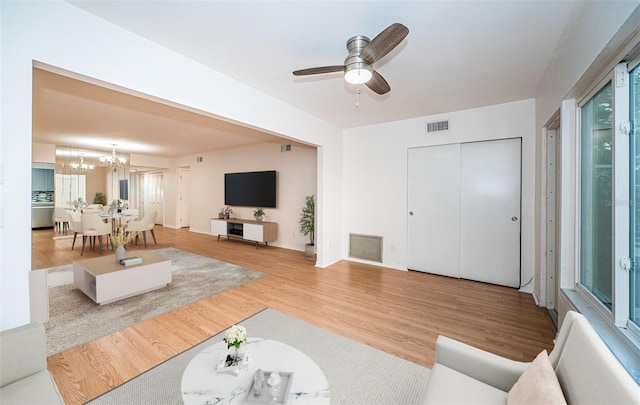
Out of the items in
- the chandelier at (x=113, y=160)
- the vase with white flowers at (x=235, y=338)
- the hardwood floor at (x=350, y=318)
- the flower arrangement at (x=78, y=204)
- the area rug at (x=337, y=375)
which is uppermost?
the chandelier at (x=113, y=160)

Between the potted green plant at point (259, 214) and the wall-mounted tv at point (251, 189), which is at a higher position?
the wall-mounted tv at point (251, 189)

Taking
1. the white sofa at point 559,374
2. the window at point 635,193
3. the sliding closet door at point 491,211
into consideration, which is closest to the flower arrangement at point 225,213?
the sliding closet door at point 491,211

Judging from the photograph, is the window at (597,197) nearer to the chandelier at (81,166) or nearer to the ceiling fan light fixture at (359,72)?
the ceiling fan light fixture at (359,72)

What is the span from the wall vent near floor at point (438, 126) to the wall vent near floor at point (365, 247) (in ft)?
6.76

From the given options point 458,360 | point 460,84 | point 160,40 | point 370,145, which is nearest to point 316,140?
point 370,145

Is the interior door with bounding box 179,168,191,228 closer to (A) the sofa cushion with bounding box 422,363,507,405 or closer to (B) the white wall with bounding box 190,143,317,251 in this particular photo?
(B) the white wall with bounding box 190,143,317,251

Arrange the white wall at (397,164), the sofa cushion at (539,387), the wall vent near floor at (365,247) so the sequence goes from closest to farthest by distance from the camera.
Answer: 1. the sofa cushion at (539,387)
2. the white wall at (397,164)
3. the wall vent near floor at (365,247)

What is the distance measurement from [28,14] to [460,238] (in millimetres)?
5008

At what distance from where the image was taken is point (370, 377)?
1.90m

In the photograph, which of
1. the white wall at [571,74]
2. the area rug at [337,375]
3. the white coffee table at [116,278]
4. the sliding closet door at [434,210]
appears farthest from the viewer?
the sliding closet door at [434,210]

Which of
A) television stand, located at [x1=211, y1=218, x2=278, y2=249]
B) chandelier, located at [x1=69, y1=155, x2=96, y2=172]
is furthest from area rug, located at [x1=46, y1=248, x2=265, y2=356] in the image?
chandelier, located at [x1=69, y1=155, x2=96, y2=172]

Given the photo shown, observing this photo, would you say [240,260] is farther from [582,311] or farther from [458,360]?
[582,311]

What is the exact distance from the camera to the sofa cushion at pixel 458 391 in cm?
121

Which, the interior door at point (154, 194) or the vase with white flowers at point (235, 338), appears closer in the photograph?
the vase with white flowers at point (235, 338)
